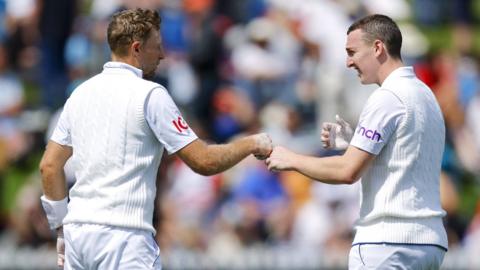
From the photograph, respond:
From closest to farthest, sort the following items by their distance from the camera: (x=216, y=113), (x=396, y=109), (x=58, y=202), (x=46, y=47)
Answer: (x=396, y=109) → (x=58, y=202) → (x=216, y=113) → (x=46, y=47)

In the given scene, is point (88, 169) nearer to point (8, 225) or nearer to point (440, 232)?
point (440, 232)

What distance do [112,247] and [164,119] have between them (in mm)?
775

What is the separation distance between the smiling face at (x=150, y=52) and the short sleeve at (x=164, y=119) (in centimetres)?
25

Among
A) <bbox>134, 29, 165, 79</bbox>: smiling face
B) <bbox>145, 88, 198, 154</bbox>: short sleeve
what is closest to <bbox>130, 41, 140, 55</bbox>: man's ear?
<bbox>134, 29, 165, 79</bbox>: smiling face

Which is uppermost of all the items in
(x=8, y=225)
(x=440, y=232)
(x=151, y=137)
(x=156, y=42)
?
(x=156, y=42)

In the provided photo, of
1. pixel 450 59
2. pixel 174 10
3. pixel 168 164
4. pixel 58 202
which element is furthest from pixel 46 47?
pixel 58 202

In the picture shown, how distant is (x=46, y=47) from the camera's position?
57.6ft

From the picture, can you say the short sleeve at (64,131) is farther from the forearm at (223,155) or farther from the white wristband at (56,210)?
the forearm at (223,155)

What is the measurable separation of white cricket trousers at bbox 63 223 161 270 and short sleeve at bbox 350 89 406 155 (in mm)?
1315

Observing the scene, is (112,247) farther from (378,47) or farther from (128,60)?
(378,47)

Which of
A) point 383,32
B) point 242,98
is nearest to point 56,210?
point 383,32

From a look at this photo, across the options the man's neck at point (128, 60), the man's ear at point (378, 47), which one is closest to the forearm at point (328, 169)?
the man's ear at point (378, 47)

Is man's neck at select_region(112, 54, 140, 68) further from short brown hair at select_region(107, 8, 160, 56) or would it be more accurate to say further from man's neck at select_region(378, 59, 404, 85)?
man's neck at select_region(378, 59, 404, 85)

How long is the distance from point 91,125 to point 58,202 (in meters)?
0.67
